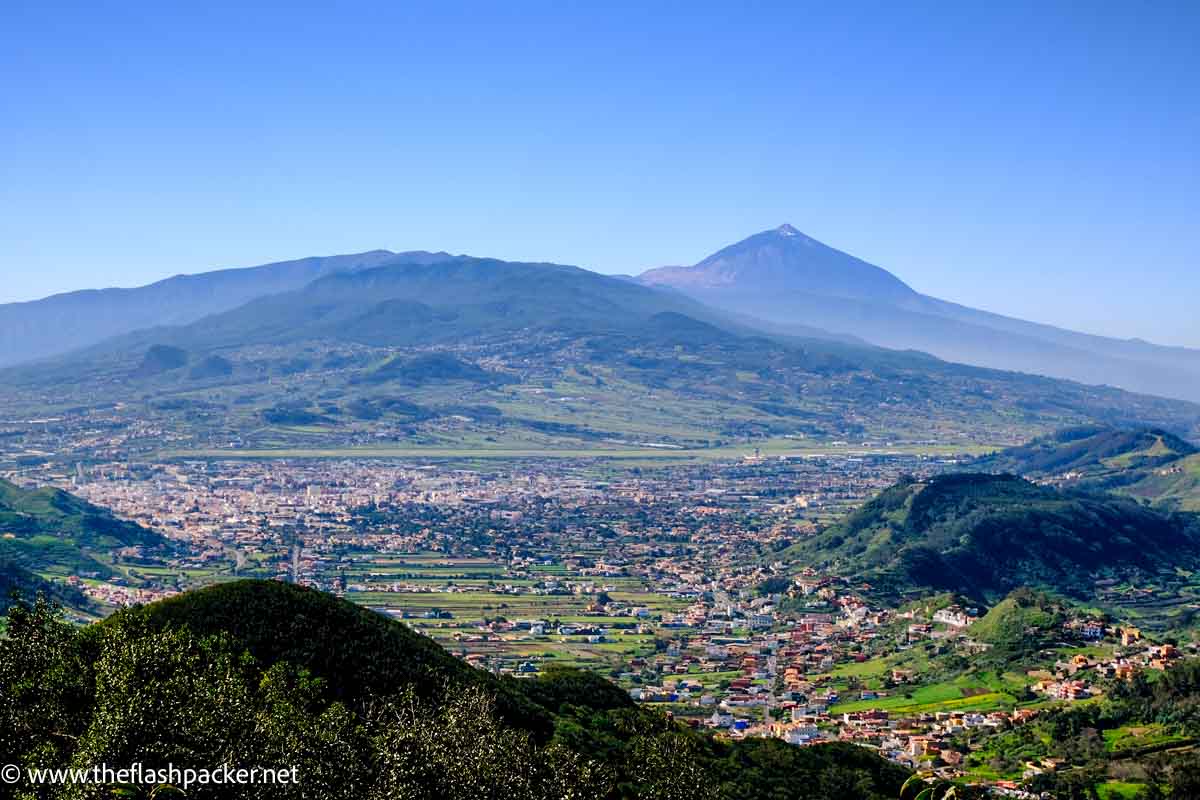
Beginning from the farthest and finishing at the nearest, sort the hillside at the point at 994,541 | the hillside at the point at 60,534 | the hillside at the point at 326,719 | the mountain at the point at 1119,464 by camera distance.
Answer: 1. the mountain at the point at 1119,464
2. the hillside at the point at 994,541
3. the hillside at the point at 60,534
4. the hillside at the point at 326,719

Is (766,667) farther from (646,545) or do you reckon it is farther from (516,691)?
(646,545)

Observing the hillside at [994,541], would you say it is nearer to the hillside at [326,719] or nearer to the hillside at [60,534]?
the hillside at [326,719]

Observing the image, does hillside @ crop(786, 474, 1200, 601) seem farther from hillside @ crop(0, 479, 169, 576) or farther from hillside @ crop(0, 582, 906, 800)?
hillside @ crop(0, 479, 169, 576)

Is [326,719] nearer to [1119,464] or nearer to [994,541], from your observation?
[994,541]

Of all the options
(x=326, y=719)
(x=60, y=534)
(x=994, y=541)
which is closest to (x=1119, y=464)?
(x=994, y=541)

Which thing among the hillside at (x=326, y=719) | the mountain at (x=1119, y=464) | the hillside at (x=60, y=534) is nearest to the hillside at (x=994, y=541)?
the mountain at (x=1119, y=464)

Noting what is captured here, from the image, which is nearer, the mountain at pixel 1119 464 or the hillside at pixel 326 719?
the hillside at pixel 326 719

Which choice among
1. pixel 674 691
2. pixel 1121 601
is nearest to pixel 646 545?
pixel 1121 601
